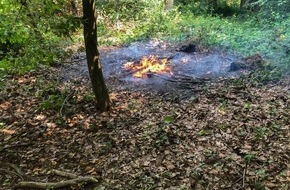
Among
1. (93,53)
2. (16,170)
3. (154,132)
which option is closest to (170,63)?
(93,53)

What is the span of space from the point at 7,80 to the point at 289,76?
8778 millimetres

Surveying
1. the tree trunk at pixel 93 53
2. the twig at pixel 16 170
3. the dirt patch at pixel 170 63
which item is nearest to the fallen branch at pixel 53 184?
the twig at pixel 16 170

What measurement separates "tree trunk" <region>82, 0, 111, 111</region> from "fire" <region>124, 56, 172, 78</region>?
A: 9.06 feet

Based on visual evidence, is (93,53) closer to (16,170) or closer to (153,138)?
(153,138)

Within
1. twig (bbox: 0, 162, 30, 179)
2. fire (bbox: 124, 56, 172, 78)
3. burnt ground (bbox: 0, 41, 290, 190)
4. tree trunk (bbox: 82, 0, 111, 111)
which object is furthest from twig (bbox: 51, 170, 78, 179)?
fire (bbox: 124, 56, 172, 78)

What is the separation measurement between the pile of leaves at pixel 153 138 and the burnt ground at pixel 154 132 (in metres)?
0.02

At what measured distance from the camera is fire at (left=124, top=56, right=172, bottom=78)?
10583mm

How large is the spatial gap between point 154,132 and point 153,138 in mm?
228

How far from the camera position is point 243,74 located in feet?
31.1

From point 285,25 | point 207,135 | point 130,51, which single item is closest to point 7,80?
point 130,51

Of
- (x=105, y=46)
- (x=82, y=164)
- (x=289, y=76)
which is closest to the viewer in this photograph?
(x=82, y=164)

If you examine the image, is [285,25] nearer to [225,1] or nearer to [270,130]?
[270,130]

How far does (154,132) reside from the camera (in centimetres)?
677

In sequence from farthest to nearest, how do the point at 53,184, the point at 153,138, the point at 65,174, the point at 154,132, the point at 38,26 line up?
1. the point at 38,26
2. the point at 154,132
3. the point at 153,138
4. the point at 65,174
5. the point at 53,184
